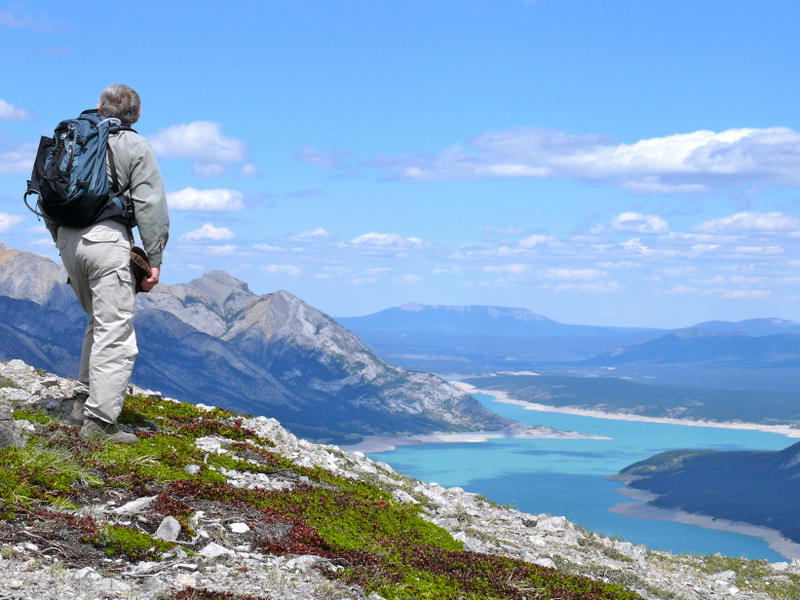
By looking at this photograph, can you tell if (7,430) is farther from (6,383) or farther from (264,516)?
(6,383)

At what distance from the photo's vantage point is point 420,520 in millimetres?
9719

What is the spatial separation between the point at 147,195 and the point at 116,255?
0.83 m

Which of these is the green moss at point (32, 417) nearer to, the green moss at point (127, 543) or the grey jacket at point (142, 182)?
the grey jacket at point (142, 182)

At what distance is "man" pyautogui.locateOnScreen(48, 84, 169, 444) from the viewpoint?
341 inches

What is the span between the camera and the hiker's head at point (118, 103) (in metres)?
9.02

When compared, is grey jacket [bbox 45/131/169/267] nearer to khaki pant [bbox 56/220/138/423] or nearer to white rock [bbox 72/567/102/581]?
khaki pant [bbox 56/220/138/423]

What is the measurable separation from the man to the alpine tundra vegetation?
0.94 m

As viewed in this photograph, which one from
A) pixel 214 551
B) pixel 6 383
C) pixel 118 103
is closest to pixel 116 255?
pixel 118 103


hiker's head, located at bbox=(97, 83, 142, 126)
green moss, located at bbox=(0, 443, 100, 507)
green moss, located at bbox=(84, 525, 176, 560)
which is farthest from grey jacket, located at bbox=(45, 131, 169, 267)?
green moss, located at bbox=(84, 525, 176, 560)

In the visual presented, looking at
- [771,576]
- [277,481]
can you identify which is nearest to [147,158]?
[277,481]

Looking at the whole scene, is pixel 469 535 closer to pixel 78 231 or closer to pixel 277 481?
pixel 277 481

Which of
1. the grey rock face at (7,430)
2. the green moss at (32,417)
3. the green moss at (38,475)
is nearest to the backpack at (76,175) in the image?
the grey rock face at (7,430)

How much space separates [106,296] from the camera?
870 centimetres

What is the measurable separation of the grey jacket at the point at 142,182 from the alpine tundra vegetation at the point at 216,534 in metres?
2.76
